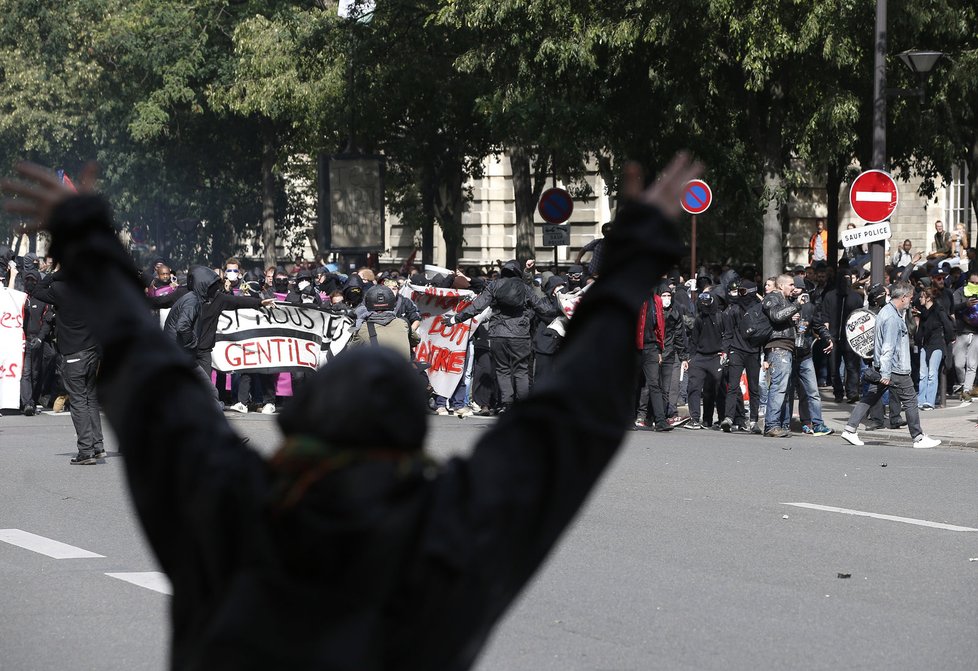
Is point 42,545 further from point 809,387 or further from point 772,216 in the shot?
point 772,216

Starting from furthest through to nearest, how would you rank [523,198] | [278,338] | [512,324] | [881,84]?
1. [523,198]
2. [278,338]
3. [881,84]
4. [512,324]

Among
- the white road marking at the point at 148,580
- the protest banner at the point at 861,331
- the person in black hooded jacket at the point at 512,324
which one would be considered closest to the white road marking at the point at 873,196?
the protest banner at the point at 861,331

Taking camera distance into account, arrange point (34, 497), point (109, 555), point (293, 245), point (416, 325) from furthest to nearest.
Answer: point (293, 245)
point (416, 325)
point (34, 497)
point (109, 555)

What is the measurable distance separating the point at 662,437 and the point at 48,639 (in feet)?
34.0

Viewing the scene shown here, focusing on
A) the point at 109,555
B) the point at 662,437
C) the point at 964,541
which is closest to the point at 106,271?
the point at 109,555

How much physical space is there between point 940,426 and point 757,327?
226 cm

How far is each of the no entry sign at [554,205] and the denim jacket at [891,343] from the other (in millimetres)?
9996

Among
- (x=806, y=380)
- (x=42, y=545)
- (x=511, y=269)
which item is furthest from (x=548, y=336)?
(x=42, y=545)

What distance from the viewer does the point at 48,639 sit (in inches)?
261

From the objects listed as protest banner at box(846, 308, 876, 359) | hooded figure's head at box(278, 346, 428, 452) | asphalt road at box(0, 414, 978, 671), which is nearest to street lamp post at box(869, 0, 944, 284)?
protest banner at box(846, 308, 876, 359)

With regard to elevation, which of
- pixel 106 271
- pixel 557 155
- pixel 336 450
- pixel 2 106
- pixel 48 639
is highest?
pixel 2 106

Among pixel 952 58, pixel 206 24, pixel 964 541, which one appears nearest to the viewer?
pixel 964 541

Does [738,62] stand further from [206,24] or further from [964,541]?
[206,24]

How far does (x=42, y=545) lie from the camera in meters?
9.00
